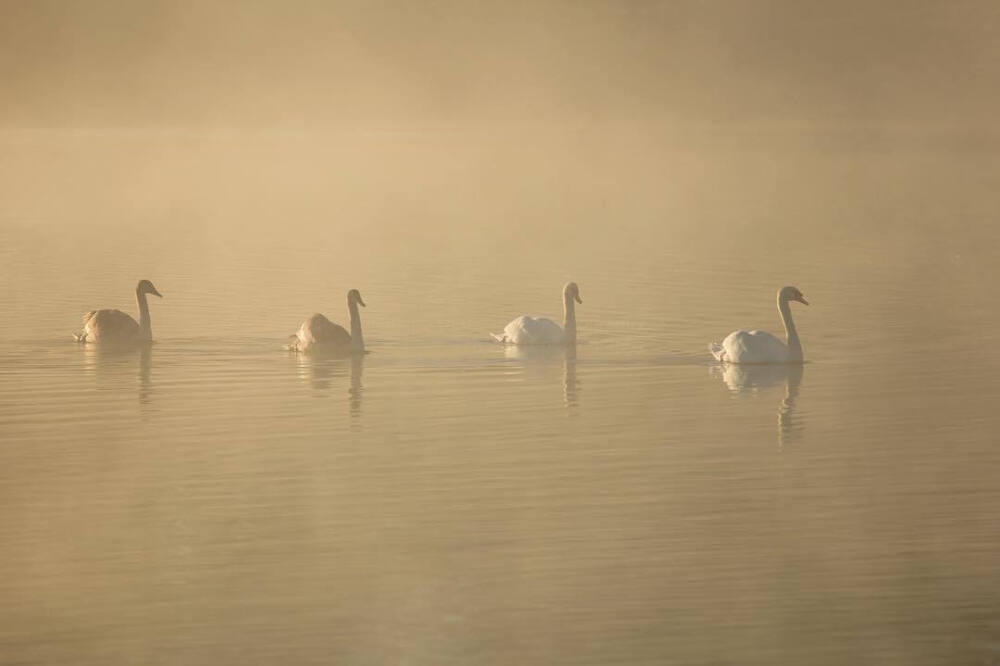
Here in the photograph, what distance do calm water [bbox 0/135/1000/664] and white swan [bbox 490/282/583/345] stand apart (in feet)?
1.12

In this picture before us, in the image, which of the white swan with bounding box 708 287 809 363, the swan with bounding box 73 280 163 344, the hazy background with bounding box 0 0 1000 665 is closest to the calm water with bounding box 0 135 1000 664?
the hazy background with bounding box 0 0 1000 665

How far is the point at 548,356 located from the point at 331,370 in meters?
1.98

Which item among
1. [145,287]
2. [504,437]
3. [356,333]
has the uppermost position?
[145,287]

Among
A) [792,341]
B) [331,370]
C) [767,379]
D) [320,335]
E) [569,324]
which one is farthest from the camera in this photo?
[569,324]

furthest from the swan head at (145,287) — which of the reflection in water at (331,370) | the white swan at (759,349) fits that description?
the white swan at (759,349)

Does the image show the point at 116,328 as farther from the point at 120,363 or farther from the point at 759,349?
the point at 759,349

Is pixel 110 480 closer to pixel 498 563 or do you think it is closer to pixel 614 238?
pixel 498 563

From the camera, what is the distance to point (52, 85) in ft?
508

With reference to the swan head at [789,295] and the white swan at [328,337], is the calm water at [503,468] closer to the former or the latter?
the white swan at [328,337]

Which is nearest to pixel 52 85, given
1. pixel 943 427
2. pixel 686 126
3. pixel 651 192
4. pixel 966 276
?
pixel 686 126

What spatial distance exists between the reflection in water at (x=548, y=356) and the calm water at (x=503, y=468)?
0.24ft

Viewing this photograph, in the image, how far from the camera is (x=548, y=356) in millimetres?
20312

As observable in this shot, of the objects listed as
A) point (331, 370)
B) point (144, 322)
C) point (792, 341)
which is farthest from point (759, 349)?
point (144, 322)

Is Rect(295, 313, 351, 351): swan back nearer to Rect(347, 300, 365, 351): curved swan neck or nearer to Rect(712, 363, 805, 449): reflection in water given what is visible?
Rect(347, 300, 365, 351): curved swan neck
